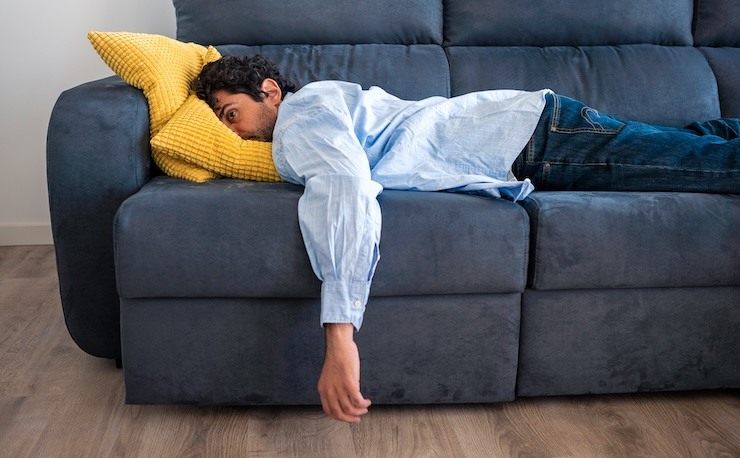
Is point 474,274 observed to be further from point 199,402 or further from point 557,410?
point 199,402

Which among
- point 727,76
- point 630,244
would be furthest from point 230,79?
point 727,76

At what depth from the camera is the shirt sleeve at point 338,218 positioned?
145 cm

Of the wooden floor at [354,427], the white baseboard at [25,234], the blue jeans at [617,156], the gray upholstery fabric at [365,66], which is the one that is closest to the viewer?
the wooden floor at [354,427]

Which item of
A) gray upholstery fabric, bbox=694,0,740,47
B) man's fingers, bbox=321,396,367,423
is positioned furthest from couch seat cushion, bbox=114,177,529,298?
gray upholstery fabric, bbox=694,0,740,47

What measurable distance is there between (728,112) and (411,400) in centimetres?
127

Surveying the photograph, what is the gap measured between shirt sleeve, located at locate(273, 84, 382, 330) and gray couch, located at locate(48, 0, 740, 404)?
61 millimetres

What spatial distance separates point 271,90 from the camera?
1.93 metres

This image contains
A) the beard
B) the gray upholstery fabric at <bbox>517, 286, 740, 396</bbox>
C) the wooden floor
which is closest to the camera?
the wooden floor

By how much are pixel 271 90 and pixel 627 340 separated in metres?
0.95

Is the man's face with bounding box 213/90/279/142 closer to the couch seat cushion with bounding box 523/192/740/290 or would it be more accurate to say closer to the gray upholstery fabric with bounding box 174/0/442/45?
the gray upholstery fabric with bounding box 174/0/442/45

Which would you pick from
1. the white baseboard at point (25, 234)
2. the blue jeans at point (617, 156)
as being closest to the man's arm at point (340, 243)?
the blue jeans at point (617, 156)

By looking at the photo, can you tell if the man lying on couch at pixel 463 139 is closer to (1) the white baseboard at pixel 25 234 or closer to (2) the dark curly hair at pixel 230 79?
(2) the dark curly hair at pixel 230 79

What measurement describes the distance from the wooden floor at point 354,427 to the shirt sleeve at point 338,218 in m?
0.28

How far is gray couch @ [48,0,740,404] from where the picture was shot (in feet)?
5.08
